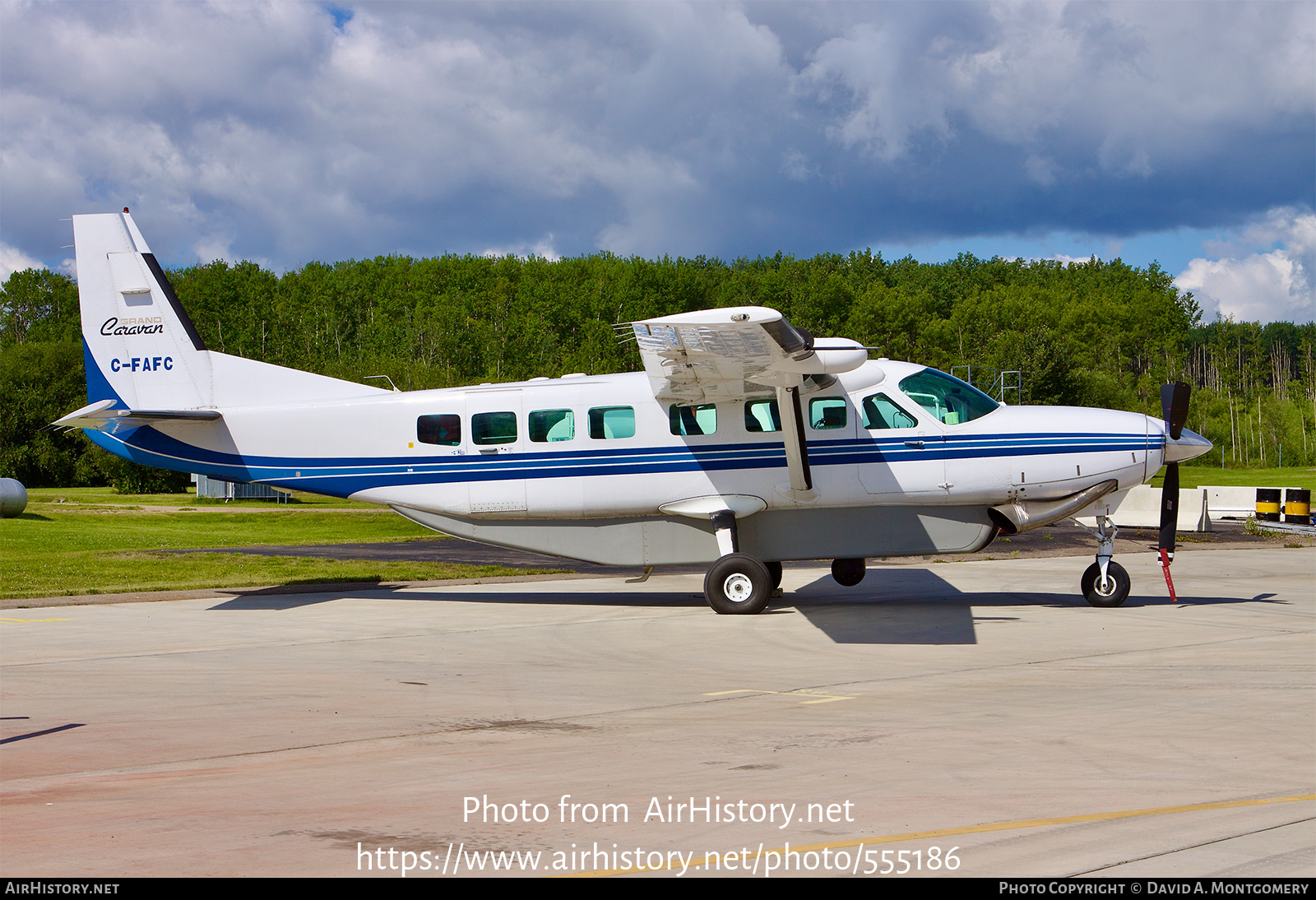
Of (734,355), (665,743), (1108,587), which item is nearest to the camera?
(665,743)

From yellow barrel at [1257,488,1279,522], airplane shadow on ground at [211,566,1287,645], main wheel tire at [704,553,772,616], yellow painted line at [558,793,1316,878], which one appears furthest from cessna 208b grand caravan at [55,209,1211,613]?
yellow barrel at [1257,488,1279,522]

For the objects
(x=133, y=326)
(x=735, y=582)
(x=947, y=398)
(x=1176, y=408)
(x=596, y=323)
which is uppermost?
(x=596, y=323)

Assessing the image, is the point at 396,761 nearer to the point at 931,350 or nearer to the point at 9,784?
the point at 9,784

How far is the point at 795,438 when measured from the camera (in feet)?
45.4

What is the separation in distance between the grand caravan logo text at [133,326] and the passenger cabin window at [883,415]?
10502 millimetres

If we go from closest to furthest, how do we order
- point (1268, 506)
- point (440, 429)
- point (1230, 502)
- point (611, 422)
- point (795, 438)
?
1. point (795, 438)
2. point (611, 422)
3. point (440, 429)
4. point (1268, 506)
5. point (1230, 502)

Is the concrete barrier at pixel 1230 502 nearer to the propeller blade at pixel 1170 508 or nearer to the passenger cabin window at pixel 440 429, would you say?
the propeller blade at pixel 1170 508

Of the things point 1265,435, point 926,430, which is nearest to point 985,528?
point 926,430

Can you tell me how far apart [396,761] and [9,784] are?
6.88 ft

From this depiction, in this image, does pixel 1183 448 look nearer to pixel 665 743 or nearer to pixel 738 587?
pixel 738 587

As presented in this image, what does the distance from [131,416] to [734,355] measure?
8876mm

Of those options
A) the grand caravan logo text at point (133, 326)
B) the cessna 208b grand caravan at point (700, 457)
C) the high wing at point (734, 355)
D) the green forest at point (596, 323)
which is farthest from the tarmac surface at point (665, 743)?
the green forest at point (596, 323)

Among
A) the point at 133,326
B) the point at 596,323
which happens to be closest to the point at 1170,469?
the point at 133,326

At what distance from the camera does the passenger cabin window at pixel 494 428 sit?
1498 cm
